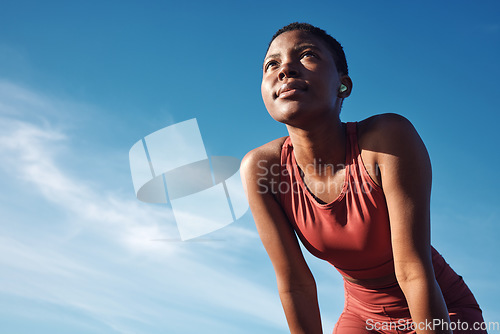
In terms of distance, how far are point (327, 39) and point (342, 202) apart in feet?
4.10

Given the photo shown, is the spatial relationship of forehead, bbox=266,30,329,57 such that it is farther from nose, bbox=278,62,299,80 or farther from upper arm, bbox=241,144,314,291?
upper arm, bbox=241,144,314,291

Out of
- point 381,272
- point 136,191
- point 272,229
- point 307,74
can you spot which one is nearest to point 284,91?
point 307,74

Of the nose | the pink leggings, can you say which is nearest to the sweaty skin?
the nose

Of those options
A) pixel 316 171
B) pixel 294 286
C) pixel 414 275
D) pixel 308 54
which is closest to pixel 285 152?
pixel 316 171

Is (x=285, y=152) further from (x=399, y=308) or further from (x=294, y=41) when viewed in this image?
(x=399, y=308)

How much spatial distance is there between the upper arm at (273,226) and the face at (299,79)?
58 cm

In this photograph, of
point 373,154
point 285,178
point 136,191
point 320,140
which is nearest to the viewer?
point 373,154

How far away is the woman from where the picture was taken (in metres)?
2.87

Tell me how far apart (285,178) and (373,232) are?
0.78 m

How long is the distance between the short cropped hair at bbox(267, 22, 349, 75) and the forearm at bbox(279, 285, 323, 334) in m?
1.72

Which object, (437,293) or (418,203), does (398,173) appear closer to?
(418,203)

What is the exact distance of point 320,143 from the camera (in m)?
3.30

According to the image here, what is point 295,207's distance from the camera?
343cm

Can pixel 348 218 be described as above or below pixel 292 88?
below
